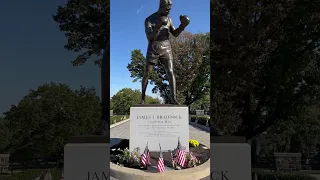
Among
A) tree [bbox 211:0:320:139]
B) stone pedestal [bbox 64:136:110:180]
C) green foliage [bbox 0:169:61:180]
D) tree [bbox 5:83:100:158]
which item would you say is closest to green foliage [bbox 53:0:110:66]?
tree [bbox 5:83:100:158]

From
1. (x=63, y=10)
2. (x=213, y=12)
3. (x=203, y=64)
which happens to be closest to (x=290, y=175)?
(x=213, y=12)

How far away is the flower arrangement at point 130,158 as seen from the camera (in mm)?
6108

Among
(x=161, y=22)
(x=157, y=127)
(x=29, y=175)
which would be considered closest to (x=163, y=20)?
(x=161, y=22)

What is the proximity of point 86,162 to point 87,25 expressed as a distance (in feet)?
19.2

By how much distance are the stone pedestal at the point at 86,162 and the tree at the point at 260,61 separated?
4.16 metres

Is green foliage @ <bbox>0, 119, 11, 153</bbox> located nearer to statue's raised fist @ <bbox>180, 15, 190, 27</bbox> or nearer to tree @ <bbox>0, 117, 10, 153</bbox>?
tree @ <bbox>0, 117, 10, 153</bbox>

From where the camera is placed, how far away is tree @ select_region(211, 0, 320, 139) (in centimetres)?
955

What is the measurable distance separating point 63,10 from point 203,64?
5.26m

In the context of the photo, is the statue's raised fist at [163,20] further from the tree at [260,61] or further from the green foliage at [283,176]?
the green foliage at [283,176]

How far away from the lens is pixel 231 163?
21.0ft


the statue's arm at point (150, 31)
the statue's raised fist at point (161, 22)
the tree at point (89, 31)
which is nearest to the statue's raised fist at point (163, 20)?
the statue's raised fist at point (161, 22)

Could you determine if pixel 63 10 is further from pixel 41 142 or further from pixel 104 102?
pixel 41 142

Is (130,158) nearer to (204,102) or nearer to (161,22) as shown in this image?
(161,22)

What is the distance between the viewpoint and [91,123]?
395 inches
